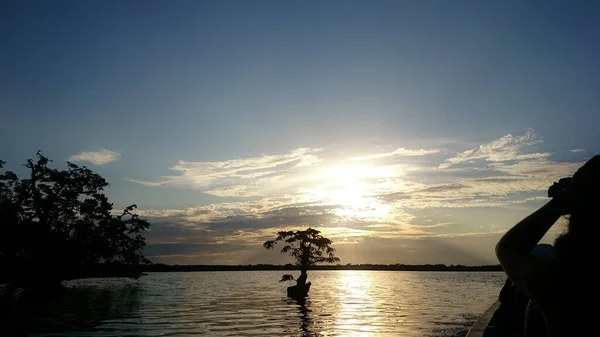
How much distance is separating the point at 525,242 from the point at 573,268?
26 centimetres

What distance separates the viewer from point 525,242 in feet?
8.06

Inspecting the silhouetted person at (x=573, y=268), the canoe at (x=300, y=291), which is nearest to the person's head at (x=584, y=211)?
the silhouetted person at (x=573, y=268)

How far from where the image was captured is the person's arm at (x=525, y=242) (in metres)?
2.37

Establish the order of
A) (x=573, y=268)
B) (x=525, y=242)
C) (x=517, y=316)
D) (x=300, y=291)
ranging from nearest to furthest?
(x=573, y=268), (x=525, y=242), (x=517, y=316), (x=300, y=291)

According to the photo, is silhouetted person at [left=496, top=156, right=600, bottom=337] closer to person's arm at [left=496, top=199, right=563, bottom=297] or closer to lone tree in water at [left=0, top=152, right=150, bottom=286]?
person's arm at [left=496, top=199, right=563, bottom=297]

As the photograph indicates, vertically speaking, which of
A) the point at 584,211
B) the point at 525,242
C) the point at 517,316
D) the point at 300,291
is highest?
the point at 584,211

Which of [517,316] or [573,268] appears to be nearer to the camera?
[573,268]

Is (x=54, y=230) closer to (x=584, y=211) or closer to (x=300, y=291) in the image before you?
(x=300, y=291)

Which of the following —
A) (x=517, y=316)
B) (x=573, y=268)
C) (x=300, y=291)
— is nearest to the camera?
(x=573, y=268)

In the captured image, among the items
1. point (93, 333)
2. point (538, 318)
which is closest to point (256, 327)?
point (93, 333)

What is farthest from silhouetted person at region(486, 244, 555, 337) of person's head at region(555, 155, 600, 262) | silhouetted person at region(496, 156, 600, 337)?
person's head at region(555, 155, 600, 262)

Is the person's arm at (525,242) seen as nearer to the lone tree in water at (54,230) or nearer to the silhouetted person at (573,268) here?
the silhouetted person at (573,268)

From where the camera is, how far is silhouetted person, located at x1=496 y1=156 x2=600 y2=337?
224 centimetres

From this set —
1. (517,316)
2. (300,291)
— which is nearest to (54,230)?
(300,291)
